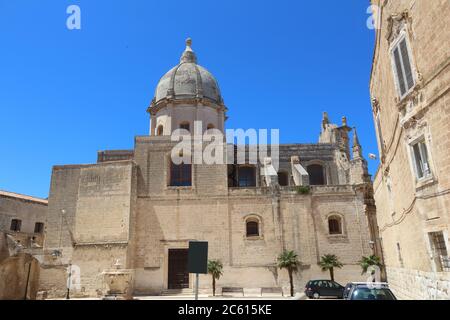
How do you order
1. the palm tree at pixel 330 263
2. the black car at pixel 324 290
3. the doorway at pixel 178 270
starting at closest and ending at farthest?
the black car at pixel 324 290 < the palm tree at pixel 330 263 < the doorway at pixel 178 270

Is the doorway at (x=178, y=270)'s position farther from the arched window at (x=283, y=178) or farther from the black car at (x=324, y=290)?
the arched window at (x=283, y=178)

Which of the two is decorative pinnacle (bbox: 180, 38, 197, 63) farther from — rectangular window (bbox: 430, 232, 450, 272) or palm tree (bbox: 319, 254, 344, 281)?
rectangular window (bbox: 430, 232, 450, 272)

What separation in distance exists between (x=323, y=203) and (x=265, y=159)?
5.13 meters

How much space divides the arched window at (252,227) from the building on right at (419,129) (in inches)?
447

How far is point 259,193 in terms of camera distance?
21.9m

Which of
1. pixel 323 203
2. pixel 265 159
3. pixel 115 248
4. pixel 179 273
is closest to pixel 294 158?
pixel 265 159

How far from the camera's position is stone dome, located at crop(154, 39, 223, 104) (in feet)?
85.1

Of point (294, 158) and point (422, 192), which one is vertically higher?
point (294, 158)

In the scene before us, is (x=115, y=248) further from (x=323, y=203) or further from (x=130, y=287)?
(x=323, y=203)

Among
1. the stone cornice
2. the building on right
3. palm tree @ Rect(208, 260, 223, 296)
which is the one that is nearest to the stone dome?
the stone cornice

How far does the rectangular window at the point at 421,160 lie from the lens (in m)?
7.65

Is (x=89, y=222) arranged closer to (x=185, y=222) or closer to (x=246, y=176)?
(x=185, y=222)

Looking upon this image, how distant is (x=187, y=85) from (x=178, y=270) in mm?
13949

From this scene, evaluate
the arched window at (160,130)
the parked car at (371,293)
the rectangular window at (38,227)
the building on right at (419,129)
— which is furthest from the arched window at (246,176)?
the rectangular window at (38,227)
